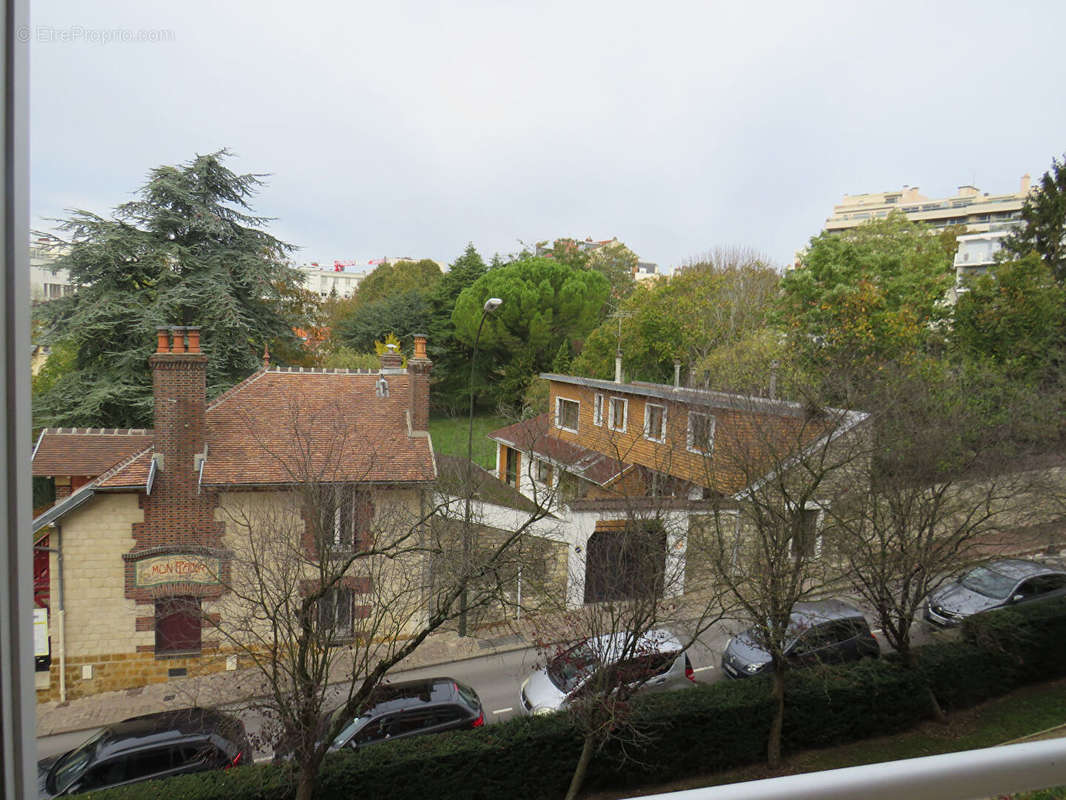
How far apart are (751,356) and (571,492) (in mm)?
3423

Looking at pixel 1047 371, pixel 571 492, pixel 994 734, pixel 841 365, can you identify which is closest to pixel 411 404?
pixel 571 492

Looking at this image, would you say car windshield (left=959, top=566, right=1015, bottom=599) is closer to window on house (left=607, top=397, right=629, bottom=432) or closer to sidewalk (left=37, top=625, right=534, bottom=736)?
window on house (left=607, top=397, right=629, bottom=432)

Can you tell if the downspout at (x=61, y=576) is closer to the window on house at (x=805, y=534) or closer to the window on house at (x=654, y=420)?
the window on house at (x=654, y=420)

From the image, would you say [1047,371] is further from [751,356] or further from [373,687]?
[373,687]

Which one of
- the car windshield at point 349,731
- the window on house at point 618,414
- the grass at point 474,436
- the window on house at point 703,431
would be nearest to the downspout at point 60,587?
the car windshield at point 349,731

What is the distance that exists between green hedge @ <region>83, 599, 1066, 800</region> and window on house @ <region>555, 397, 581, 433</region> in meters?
6.03

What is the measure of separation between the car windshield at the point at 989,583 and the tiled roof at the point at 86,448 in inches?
310

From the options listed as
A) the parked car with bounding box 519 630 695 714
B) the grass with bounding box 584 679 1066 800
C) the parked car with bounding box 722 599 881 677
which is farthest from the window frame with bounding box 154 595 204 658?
the parked car with bounding box 722 599 881 677

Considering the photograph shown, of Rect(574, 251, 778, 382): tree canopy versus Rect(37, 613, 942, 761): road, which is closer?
Rect(37, 613, 942, 761): road

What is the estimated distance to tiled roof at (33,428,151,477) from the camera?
5832mm

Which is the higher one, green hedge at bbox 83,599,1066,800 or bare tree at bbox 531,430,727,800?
Result: bare tree at bbox 531,430,727,800

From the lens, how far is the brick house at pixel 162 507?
224 inches

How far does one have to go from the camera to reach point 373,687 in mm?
3543

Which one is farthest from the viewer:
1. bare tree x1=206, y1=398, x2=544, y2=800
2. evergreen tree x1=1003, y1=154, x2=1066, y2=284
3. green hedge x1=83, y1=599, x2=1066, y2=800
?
evergreen tree x1=1003, y1=154, x2=1066, y2=284
